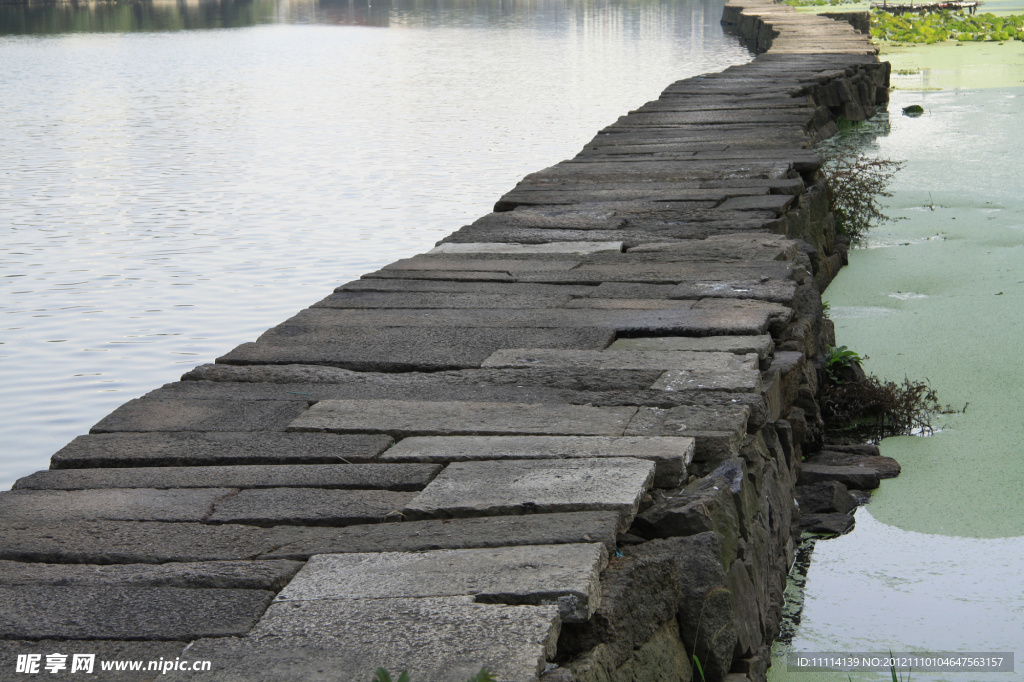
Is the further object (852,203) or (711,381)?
(852,203)

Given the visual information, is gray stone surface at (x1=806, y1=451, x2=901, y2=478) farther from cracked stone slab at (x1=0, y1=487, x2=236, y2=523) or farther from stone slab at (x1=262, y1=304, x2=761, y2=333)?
cracked stone slab at (x1=0, y1=487, x2=236, y2=523)

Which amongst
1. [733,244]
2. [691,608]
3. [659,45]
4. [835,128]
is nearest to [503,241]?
[733,244]

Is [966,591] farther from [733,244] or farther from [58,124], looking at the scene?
[58,124]

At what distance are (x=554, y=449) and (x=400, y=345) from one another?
936 mm

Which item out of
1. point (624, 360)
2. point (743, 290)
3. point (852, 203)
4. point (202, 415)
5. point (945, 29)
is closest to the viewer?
point (202, 415)

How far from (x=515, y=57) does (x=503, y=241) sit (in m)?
14.3

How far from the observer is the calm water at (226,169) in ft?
16.6

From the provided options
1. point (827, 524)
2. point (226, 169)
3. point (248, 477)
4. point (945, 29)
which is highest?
point (945, 29)

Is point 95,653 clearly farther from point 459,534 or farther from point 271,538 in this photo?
point 459,534

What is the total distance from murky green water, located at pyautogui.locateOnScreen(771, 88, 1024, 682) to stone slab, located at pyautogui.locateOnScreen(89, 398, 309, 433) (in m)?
1.24

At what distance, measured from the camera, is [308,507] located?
7.24 feet

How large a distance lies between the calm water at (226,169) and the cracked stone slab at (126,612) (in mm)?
2020

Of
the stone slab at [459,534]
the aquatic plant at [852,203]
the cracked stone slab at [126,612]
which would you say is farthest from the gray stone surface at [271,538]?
the aquatic plant at [852,203]

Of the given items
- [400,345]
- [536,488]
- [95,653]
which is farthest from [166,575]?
[400,345]
